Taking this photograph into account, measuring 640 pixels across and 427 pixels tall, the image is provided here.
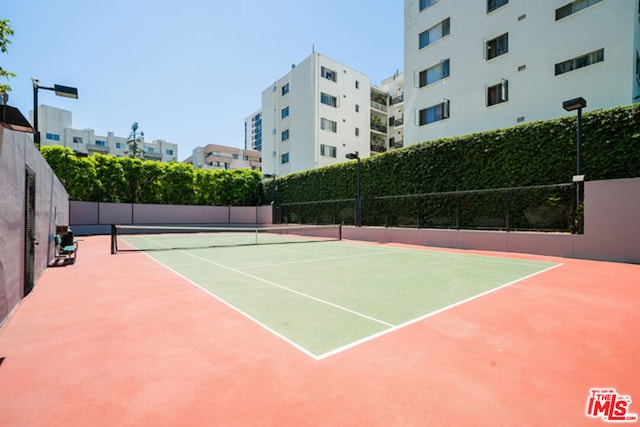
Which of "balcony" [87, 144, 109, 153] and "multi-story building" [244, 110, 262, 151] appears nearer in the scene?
"balcony" [87, 144, 109, 153]

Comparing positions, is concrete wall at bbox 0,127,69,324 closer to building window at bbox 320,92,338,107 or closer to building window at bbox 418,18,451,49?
building window at bbox 418,18,451,49

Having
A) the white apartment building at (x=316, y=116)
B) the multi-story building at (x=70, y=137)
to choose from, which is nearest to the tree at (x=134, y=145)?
the multi-story building at (x=70, y=137)

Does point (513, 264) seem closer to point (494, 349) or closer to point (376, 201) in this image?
point (494, 349)

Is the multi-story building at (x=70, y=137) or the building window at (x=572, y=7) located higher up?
the multi-story building at (x=70, y=137)

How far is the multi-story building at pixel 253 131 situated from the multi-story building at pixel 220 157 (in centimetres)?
3681

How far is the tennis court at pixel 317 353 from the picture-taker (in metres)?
2.32

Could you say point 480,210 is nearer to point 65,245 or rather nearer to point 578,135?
point 578,135

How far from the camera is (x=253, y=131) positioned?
120m

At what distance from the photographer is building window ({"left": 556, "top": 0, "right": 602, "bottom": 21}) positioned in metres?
17.2

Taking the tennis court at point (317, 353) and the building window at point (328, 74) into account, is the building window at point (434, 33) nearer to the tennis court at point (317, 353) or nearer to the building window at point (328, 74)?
the building window at point (328, 74)

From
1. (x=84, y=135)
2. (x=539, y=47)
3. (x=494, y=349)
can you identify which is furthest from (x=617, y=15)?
(x=84, y=135)

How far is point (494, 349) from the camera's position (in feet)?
11.0

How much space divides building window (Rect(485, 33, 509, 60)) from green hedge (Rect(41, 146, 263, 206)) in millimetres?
23519

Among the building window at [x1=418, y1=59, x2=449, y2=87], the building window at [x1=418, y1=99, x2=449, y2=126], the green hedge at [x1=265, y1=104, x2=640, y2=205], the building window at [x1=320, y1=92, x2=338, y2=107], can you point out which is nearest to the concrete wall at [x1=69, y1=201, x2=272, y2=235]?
the building window at [x1=320, y1=92, x2=338, y2=107]
